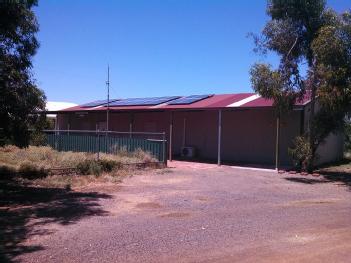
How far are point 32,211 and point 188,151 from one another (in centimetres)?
1634

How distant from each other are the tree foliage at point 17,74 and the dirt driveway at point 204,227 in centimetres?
283

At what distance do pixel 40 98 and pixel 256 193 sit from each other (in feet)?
21.4

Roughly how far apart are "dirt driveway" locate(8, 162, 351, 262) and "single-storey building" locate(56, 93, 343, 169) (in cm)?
733

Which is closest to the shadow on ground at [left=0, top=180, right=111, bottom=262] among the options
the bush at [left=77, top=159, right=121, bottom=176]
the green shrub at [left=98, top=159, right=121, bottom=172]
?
the bush at [left=77, top=159, right=121, bottom=176]

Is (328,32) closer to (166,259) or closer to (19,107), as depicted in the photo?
(19,107)

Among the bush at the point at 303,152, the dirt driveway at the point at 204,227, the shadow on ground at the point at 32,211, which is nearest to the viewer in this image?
the dirt driveway at the point at 204,227

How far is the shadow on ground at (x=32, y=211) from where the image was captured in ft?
25.2

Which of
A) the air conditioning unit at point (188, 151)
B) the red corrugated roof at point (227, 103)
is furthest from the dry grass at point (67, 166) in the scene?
the air conditioning unit at point (188, 151)

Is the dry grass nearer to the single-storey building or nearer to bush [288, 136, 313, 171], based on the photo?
bush [288, 136, 313, 171]

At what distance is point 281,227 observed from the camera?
895 cm

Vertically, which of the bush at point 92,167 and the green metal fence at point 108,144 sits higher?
the green metal fence at point 108,144

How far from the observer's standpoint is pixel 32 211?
10422mm

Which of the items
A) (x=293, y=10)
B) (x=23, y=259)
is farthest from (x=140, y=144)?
(x=23, y=259)

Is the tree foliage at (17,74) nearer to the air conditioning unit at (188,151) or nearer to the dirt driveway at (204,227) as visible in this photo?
the dirt driveway at (204,227)
